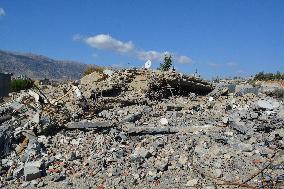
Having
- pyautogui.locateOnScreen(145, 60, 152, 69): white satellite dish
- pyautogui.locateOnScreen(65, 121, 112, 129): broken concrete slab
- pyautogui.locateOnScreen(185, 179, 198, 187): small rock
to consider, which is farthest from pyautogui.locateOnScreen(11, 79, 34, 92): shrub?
pyautogui.locateOnScreen(185, 179, 198, 187): small rock

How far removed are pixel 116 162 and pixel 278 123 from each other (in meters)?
3.66

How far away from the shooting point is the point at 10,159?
8.59m

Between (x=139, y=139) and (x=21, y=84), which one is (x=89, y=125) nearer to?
(x=139, y=139)

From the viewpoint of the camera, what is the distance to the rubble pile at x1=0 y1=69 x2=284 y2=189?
24.1 ft

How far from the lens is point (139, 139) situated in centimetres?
896

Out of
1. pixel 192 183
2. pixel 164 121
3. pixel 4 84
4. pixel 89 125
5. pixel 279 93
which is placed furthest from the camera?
pixel 4 84

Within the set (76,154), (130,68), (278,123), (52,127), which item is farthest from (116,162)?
(130,68)

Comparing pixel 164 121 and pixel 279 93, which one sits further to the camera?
pixel 279 93

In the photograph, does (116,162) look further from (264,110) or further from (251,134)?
(264,110)

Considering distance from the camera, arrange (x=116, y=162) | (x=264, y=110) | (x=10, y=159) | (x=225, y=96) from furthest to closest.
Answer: (x=225, y=96), (x=264, y=110), (x=10, y=159), (x=116, y=162)

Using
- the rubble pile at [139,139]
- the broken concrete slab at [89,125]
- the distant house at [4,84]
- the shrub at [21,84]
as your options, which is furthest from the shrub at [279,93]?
the shrub at [21,84]

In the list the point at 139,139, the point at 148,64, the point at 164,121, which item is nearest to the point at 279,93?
the point at 148,64

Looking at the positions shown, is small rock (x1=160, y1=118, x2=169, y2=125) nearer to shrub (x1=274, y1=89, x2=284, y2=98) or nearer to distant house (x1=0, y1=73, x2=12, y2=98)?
shrub (x1=274, y1=89, x2=284, y2=98)

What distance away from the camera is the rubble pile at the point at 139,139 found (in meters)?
7.34
